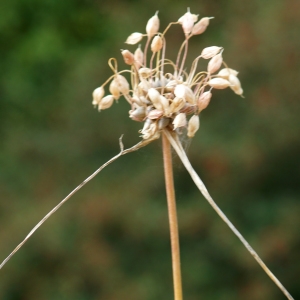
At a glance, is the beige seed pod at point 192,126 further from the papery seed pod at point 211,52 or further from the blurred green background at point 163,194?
the blurred green background at point 163,194

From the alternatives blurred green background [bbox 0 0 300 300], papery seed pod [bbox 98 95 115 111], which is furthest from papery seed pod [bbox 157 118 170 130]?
blurred green background [bbox 0 0 300 300]

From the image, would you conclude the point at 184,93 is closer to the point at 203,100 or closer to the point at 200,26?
the point at 203,100

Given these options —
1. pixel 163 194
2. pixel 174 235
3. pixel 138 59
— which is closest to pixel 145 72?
pixel 138 59

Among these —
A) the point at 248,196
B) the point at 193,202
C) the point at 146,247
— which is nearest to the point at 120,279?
the point at 146,247

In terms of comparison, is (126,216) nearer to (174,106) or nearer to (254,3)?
(254,3)

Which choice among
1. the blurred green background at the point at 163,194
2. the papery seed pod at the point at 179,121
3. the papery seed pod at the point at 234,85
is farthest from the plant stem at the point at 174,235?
the blurred green background at the point at 163,194

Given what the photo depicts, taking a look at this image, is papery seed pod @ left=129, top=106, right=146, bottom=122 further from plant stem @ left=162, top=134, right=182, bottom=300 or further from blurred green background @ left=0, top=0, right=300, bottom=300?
blurred green background @ left=0, top=0, right=300, bottom=300
